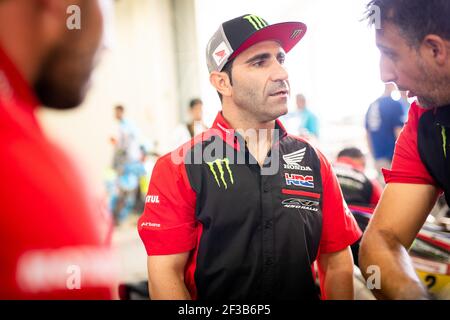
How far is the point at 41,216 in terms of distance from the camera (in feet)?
1.13

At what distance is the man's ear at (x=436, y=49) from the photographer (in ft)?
3.39

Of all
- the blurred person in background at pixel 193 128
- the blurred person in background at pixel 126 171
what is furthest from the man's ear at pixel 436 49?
the blurred person in background at pixel 126 171

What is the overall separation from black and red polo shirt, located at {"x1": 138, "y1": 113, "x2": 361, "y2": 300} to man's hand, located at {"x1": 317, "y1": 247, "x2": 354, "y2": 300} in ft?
0.16

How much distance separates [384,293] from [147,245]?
546mm

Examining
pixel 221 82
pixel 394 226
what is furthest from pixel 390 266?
pixel 221 82

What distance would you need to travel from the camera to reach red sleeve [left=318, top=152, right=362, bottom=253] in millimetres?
1122

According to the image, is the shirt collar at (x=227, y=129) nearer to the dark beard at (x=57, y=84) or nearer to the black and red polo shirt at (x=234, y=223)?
the black and red polo shirt at (x=234, y=223)

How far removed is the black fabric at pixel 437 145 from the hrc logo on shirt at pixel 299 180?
277 mm

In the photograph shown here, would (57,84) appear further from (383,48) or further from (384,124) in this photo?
(384,124)

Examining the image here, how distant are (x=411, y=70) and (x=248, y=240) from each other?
1.80 feet

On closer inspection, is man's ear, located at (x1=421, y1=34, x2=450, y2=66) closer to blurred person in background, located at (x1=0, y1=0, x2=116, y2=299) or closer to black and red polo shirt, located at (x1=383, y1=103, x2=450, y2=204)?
black and red polo shirt, located at (x1=383, y1=103, x2=450, y2=204)

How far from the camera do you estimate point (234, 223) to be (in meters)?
1.06
